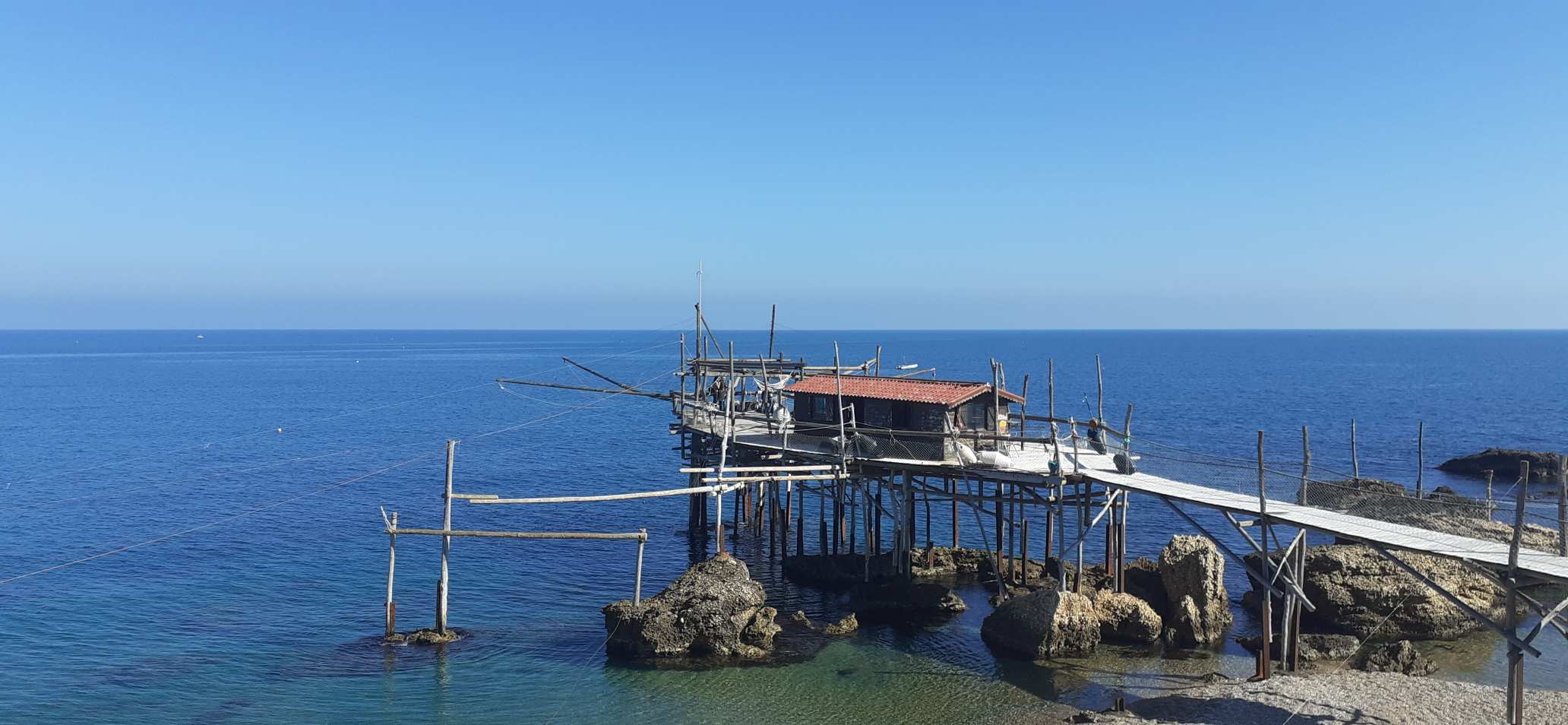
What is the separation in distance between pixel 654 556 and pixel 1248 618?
830 inches

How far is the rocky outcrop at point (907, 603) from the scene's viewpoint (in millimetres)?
31031

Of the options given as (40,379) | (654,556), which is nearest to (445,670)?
(654,556)

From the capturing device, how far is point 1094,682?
83.3 feet

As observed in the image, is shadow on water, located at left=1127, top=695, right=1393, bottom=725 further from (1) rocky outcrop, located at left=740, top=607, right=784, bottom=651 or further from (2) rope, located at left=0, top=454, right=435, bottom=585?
(2) rope, located at left=0, top=454, right=435, bottom=585

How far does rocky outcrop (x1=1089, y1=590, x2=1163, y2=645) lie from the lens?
2812 centimetres

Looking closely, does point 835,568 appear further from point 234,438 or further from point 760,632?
point 234,438

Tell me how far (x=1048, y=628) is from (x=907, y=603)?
17.5ft

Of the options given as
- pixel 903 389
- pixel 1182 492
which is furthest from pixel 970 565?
pixel 1182 492

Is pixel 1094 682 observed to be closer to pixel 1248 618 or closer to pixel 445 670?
pixel 1248 618

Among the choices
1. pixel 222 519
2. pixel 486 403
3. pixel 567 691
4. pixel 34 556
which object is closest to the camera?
pixel 567 691

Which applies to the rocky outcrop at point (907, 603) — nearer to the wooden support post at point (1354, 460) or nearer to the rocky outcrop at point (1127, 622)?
the rocky outcrop at point (1127, 622)

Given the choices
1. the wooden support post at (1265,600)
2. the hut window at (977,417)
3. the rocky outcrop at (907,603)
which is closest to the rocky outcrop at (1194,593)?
the wooden support post at (1265,600)

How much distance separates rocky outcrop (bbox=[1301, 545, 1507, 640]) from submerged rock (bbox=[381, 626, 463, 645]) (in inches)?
990

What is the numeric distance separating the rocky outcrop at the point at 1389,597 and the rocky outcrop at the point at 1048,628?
25.2 ft
